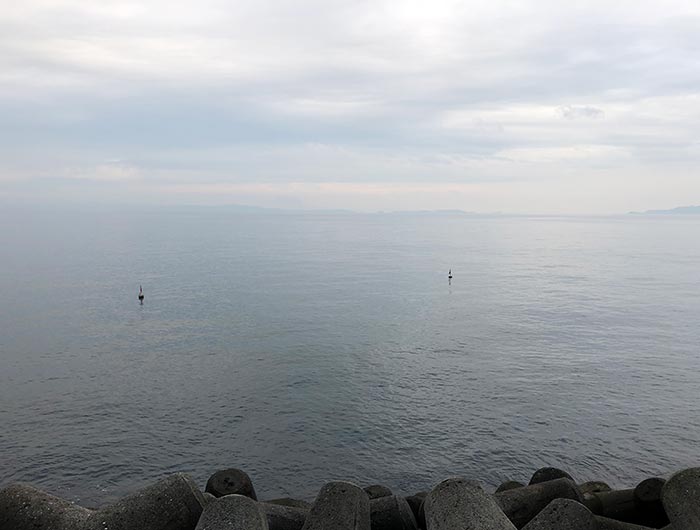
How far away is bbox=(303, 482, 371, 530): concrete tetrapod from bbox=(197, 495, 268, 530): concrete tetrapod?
1292 millimetres

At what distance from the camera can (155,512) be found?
10969mm

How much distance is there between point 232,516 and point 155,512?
1.89m

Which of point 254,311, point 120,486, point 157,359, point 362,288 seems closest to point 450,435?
point 120,486

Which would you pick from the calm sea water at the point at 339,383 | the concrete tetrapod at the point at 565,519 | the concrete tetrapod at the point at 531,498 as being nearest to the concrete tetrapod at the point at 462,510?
the concrete tetrapod at the point at 565,519

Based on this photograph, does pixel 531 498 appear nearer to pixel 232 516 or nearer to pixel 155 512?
pixel 232 516

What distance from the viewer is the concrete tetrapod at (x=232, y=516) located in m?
9.88

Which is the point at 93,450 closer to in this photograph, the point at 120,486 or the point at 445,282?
the point at 120,486

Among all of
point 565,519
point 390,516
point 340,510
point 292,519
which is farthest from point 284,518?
point 565,519

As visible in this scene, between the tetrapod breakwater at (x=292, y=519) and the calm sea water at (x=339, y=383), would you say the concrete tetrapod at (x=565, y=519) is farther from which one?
the calm sea water at (x=339, y=383)

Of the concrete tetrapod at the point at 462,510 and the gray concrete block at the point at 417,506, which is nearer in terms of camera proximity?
the concrete tetrapod at the point at 462,510

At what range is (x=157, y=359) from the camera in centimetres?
4062

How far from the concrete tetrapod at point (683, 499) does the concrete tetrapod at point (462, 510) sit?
10.9ft

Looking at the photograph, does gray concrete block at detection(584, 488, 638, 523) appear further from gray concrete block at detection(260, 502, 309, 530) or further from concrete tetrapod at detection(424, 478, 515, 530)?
gray concrete block at detection(260, 502, 309, 530)

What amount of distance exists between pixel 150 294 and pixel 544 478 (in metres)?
59.8
